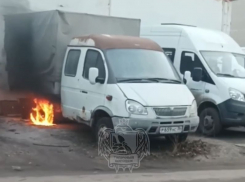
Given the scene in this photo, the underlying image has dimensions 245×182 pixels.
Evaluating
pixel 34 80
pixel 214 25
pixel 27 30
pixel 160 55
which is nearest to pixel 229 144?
pixel 160 55

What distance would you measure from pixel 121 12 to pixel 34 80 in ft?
17.7

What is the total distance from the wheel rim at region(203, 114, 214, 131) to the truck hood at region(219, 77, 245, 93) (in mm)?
930

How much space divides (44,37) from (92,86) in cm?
236

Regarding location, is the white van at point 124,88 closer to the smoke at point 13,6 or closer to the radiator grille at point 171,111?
the radiator grille at point 171,111

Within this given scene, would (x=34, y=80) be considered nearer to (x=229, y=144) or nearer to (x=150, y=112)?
(x=150, y=112)

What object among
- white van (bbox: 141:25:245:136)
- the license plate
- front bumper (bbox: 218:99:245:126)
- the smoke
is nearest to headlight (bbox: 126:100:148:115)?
the license plate

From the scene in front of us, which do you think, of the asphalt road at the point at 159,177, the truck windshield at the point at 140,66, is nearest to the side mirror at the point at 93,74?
the truck windshield at the point at 140,66

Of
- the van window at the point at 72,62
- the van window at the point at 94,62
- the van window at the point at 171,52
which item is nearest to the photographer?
Answer: the van window at the point at 94,62

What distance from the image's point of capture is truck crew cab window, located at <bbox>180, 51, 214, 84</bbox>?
43.0ft

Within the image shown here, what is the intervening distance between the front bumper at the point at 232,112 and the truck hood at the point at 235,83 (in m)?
0.34

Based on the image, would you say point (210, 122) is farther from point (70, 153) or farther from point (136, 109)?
point (70, 153)

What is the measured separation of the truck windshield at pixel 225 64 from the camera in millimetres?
13117

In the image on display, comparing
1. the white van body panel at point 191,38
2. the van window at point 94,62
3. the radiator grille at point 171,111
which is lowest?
the radiator grille at point 171,111

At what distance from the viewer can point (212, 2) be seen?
64.8 feet
